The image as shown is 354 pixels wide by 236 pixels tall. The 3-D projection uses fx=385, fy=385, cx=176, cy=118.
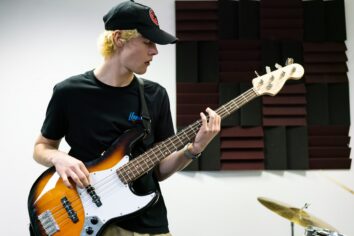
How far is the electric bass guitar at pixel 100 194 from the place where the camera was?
5.03 ft

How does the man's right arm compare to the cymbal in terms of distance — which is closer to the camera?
the man's right arm

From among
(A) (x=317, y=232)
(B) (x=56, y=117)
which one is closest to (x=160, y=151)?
(B) (x=56, y=117)

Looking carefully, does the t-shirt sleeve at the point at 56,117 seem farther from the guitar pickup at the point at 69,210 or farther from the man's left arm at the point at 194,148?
the man's left arm at the point at 194,148

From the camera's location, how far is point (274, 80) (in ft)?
5.81

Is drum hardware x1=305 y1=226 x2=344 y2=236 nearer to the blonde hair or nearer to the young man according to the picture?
the young man

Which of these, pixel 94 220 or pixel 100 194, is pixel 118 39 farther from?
pixel 94 220

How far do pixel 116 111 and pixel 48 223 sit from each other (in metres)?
0.53

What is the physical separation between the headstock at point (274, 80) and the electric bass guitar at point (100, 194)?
23 cm

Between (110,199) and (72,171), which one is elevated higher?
(72,171)

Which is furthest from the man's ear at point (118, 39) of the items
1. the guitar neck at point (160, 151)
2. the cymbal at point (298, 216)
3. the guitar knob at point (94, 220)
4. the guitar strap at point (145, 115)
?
the cymbal at point (298, 216)

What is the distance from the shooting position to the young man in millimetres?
1566

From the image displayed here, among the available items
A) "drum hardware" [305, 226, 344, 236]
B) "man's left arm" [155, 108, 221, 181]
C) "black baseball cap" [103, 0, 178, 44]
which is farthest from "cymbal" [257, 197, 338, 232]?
"black baseball cap" [103, 0, 178, 44]

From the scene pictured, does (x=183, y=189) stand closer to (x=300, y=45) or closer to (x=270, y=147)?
(x=270, y=147)

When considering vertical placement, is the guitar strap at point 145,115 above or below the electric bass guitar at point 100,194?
above
